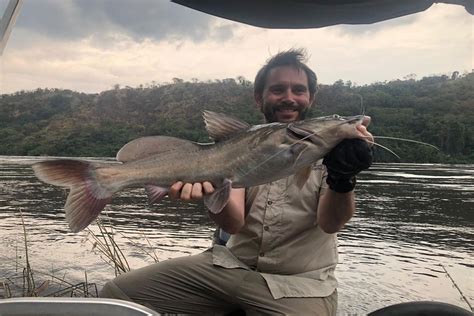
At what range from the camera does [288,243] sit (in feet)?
10.4

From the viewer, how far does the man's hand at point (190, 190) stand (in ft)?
8.18

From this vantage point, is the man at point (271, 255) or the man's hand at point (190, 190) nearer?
the man's hand at point (190, 190)

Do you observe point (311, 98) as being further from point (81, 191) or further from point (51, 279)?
point (51, 279)

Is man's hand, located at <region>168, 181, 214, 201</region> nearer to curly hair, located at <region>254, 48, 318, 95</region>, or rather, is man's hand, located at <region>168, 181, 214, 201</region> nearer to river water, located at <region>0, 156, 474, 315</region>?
curly hair, located at <region>254, 48, 318, 95</region>

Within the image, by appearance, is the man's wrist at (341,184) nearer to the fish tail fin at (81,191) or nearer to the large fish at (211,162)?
the large fish at (211,162)

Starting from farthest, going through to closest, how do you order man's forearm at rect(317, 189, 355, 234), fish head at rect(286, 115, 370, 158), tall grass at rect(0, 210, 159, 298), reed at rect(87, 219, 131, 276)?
1. tall grass at rect(0, 210, 159, 298)
2. reed at rect(87, 219, 131, 276)
3. man's forearm at rect(317, 189, 355, 234)
4. fish head at rect(286, 115, 370, 158)

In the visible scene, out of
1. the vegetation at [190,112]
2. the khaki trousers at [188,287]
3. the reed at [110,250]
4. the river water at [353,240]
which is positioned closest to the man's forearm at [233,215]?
the khaki trousers at [188,287]

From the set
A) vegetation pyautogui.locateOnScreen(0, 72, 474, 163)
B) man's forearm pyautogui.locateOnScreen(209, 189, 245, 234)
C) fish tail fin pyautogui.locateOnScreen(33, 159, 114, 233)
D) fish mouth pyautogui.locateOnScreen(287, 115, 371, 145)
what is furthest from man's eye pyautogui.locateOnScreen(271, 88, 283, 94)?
fish tail fin pyautogui.locateOnScreen(33, 159, 114, 233)

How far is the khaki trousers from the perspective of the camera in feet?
10.4

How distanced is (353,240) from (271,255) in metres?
12.5

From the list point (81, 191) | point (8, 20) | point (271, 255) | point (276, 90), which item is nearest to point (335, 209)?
point (271, 255)

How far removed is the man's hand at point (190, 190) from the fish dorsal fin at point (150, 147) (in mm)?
176

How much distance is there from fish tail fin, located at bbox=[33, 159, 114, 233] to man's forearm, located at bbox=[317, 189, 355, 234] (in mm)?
1235

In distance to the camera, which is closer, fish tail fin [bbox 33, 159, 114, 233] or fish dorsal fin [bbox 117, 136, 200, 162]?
fish tail fin [bbox 33, 159, 114, 233]
